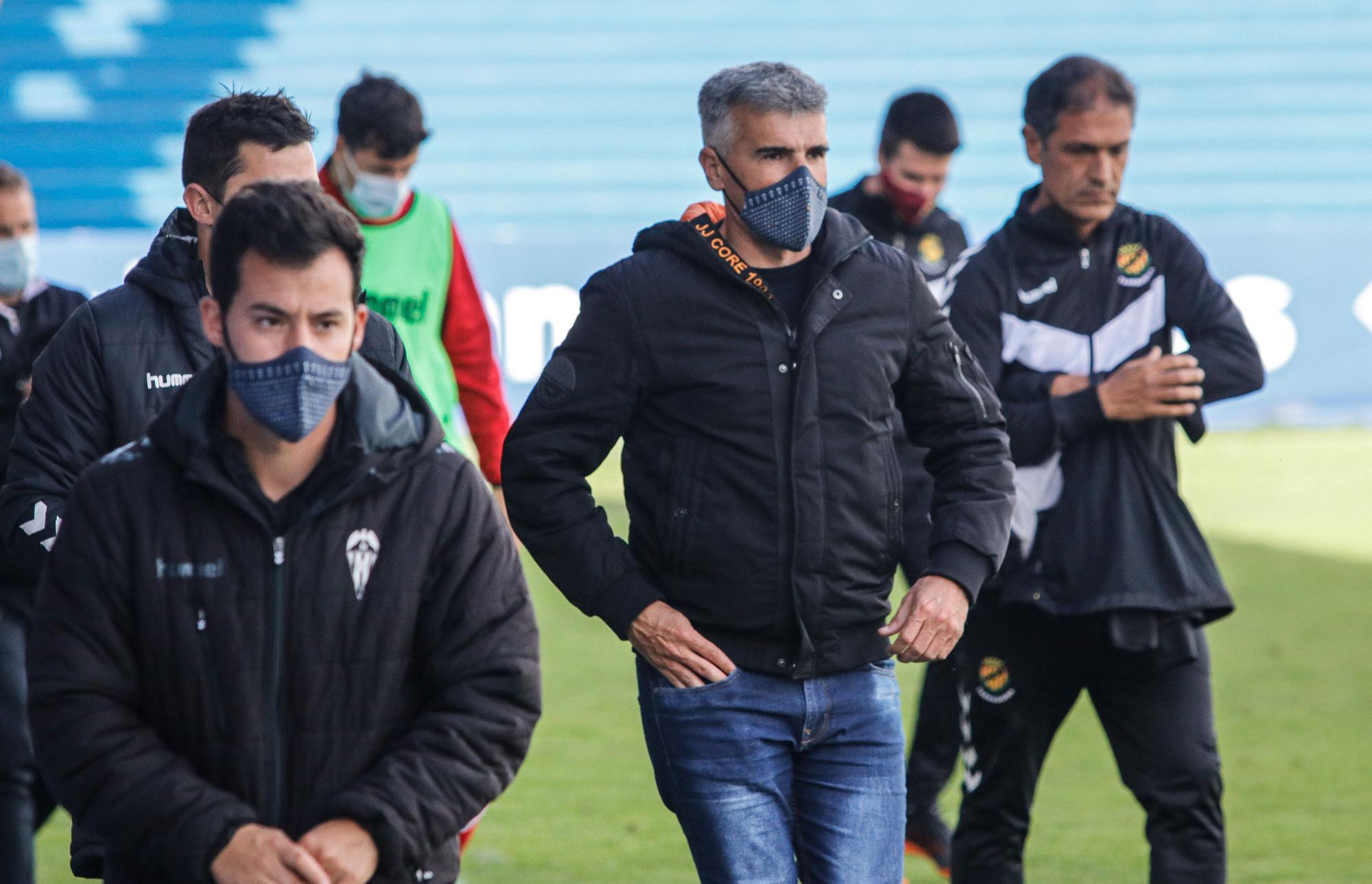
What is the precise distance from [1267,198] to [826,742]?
16834mm

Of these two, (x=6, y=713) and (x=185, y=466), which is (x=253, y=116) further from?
(x=6, y=713)

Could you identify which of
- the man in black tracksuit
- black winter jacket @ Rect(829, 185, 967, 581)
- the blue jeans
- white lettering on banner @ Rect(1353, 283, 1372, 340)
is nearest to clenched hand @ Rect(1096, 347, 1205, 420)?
the man in black tracksuit

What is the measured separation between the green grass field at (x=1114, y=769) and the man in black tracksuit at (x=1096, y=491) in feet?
4.14

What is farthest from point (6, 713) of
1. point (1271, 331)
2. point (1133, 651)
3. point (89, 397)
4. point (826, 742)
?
point (1271, 331)

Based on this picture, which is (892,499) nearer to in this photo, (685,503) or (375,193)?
(685,503)

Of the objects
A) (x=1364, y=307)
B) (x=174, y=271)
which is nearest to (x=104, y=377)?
(x=174, y=271)

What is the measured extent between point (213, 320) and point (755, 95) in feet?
3.84

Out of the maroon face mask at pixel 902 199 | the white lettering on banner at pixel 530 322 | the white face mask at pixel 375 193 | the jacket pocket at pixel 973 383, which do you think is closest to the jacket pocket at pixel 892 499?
the jacket pocket at pixel 973 383

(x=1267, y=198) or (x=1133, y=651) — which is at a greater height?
(x=1267, y=198)

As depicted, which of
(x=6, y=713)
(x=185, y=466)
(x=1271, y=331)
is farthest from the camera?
Answer: (x=1271, y=331)

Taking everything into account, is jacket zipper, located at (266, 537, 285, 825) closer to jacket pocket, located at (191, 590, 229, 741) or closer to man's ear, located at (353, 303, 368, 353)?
jacket pocket, located at (191, 590, 229, 741)

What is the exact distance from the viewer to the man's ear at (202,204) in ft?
11.4

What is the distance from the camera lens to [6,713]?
4.54 meters

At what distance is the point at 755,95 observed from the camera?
3424mm
